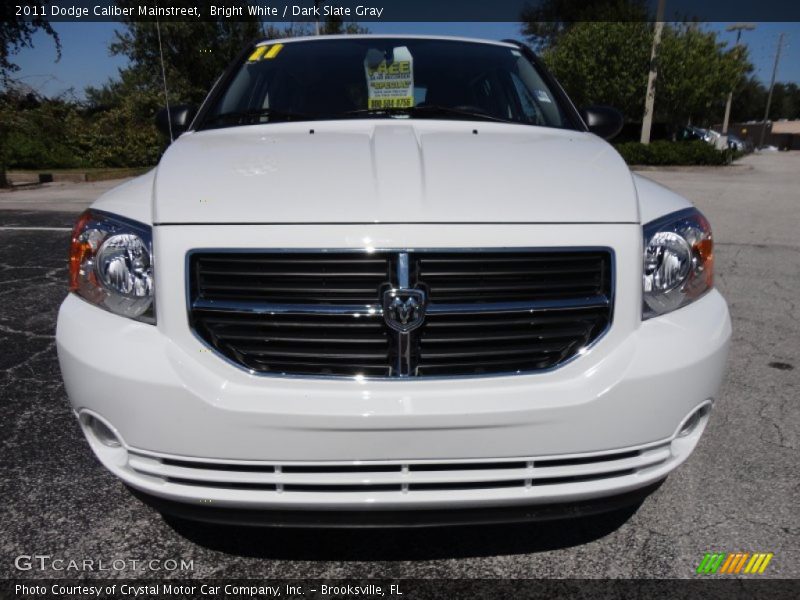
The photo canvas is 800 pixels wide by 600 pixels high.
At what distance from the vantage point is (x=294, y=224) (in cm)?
163

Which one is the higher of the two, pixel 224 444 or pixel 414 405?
pixel 414 405

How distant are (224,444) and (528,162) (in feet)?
4.05

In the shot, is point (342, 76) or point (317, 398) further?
point (342, 76)

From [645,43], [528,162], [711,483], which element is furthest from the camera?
[645,43]

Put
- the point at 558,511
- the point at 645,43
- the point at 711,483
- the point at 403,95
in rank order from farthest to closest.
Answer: the point at 645,43, the point at 403,95, the point at 711,483, the point at 558,511

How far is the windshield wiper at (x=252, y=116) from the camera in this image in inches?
107

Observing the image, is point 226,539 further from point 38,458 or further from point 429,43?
Result: point 429,43

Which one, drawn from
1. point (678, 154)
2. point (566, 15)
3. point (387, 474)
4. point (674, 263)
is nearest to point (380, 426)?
point (387, 474)

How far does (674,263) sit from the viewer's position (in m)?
1.83

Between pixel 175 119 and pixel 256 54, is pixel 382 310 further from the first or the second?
pixel 256 54

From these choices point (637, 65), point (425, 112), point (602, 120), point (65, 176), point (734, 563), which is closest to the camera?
point (734, 563)

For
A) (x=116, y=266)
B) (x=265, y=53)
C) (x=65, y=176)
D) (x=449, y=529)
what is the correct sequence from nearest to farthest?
(x=116, y=266) < (x=449, y=529) < (x=265, y=53) < (x=65, y=176)

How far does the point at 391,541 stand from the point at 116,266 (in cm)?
120

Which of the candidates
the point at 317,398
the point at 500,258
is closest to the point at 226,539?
the point at 317,398
